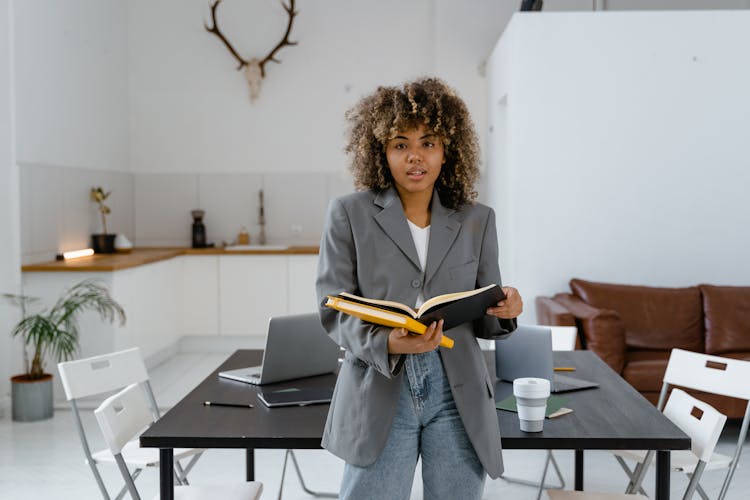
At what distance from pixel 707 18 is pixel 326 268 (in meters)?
4.41

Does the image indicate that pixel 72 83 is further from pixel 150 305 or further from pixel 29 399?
pixel 29 399

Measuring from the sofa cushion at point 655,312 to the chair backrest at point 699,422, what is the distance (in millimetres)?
2208

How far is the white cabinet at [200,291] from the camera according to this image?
684cm

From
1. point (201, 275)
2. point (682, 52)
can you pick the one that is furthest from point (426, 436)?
point (201, 275)

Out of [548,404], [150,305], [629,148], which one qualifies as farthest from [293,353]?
[150,305]

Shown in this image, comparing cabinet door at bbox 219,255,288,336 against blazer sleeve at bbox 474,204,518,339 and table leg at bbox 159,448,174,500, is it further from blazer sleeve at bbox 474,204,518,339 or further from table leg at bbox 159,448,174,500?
blazer sleeve at bbox 474,204,518,339

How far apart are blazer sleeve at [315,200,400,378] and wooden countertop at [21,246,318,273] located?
3.67 m

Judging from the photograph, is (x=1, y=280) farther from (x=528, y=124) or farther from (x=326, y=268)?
(x=326, y=268)

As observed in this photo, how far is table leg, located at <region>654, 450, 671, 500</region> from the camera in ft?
6.84

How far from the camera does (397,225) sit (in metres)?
1.80

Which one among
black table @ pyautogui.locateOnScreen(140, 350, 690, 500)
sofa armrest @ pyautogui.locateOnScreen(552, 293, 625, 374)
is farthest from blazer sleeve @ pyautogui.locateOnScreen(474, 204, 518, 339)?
sofa armrest @ pyautogui.locateOnScreen(552, 293, 625, 374)

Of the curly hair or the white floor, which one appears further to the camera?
the white floor

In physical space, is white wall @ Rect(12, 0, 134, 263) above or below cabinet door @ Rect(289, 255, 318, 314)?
above

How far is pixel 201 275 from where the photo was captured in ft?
22.5
